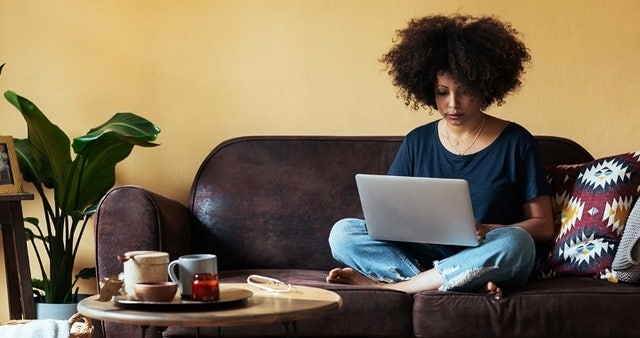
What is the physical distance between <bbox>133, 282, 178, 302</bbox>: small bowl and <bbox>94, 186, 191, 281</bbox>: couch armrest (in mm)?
850

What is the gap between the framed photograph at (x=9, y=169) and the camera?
10.3 feet

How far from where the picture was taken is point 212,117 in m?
3.53

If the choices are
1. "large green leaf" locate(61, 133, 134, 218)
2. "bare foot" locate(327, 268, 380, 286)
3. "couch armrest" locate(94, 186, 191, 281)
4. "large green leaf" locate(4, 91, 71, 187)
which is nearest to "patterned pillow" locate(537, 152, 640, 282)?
"bare foot" locate(327, 268, 380, 286)

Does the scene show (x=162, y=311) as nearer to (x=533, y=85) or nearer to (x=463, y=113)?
(x=463, y=113)

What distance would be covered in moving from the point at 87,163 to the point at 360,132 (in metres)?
0.94

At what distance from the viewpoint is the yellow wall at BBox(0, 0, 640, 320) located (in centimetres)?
347

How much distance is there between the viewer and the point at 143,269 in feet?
6.48

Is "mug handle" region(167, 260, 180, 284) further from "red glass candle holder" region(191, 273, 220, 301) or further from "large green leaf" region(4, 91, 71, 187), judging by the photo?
"large green leaf" region(4, 91, 71, 187)

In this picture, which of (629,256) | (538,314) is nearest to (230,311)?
(538,314)

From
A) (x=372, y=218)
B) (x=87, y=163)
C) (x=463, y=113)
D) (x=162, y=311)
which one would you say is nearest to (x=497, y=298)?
(x=372, y=218)

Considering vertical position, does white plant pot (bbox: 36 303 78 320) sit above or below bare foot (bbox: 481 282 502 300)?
below

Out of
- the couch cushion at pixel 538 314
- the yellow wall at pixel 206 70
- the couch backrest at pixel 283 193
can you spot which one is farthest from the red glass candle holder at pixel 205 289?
the yellow wall at pixel 206 70

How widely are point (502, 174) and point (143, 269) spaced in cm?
127

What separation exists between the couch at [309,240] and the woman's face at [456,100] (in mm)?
386
